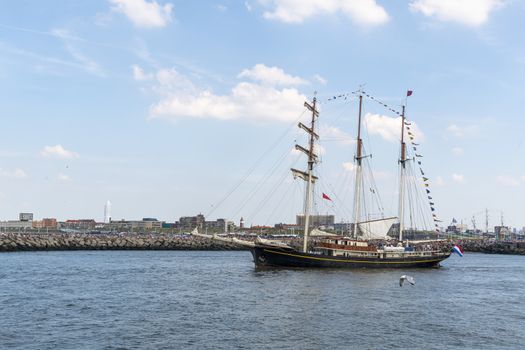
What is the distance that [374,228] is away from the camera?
3556 inches

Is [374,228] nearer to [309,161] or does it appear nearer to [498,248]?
[309,161]

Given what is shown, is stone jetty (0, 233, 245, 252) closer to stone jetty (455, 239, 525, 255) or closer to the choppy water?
the choppy water

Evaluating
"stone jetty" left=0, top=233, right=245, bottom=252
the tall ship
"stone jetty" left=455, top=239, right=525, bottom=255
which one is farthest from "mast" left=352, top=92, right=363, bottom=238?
"stone jetty" left=455, top=239, right=525, bottom=255

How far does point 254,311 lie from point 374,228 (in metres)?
51.9

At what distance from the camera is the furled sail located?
89.2 m

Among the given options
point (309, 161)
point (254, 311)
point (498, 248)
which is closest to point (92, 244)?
→ point (309, 161)

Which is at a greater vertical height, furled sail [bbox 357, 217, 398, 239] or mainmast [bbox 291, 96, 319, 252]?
mainmast [bbox 291, 96, 319, 252]

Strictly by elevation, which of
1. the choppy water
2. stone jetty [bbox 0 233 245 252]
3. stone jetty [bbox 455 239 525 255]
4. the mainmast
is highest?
the mainmast

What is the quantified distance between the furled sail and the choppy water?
62.9 feet

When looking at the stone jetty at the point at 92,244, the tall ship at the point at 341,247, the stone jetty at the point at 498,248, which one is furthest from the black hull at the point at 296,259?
the stone jetty at the point at 498,248

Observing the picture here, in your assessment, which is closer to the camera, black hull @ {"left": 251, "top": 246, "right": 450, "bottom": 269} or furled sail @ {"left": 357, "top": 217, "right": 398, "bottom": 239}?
black hull @ {"left": 251, "top": 246, "right": 450, "bottom": 269}

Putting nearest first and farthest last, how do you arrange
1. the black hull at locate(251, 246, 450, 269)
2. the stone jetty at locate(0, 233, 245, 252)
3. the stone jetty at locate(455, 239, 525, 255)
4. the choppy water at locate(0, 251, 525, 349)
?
the choppy water at locate(0, 251, 525, 349)
the black hull at locate(251, 246, 450, 269)
the stone jetty at locate(0, 233, 245, 252)
the stone jetty at locate(455, 239, 525, 255)

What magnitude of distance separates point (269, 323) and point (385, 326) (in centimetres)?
823

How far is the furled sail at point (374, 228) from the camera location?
8919 cm
